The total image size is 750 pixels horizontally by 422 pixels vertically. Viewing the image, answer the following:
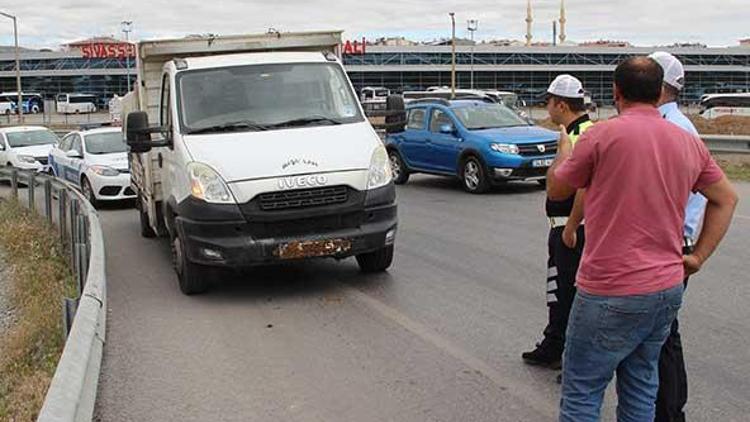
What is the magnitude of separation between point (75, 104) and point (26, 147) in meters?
61.7

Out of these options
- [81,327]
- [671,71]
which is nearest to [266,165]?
[81,327]

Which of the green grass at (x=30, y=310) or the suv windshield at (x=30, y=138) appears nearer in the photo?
the green grass at (x=30, y=310)

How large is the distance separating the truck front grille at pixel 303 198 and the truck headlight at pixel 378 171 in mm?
303

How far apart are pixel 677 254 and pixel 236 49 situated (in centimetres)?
713

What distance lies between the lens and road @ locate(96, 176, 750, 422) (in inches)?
207

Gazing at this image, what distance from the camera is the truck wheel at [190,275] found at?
8172mm

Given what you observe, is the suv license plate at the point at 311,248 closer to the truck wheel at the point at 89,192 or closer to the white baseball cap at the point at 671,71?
the white baseball cap at the point at 671,71

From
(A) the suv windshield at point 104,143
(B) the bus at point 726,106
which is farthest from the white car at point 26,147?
(B) the bus at point 726,106

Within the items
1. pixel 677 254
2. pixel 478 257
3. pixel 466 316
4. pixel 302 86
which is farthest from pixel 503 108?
pixel 677 254

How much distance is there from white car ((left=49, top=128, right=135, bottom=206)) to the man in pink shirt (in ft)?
44.7

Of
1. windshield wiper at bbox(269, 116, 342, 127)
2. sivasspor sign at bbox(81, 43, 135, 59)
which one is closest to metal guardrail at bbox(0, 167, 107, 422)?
windshield wiper at bbox(269, 116, 342, 127)

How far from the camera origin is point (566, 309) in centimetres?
561

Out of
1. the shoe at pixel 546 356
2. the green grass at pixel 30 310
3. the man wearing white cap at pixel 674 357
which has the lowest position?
the green grass at pixel 30 310

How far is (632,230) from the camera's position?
3.53m
